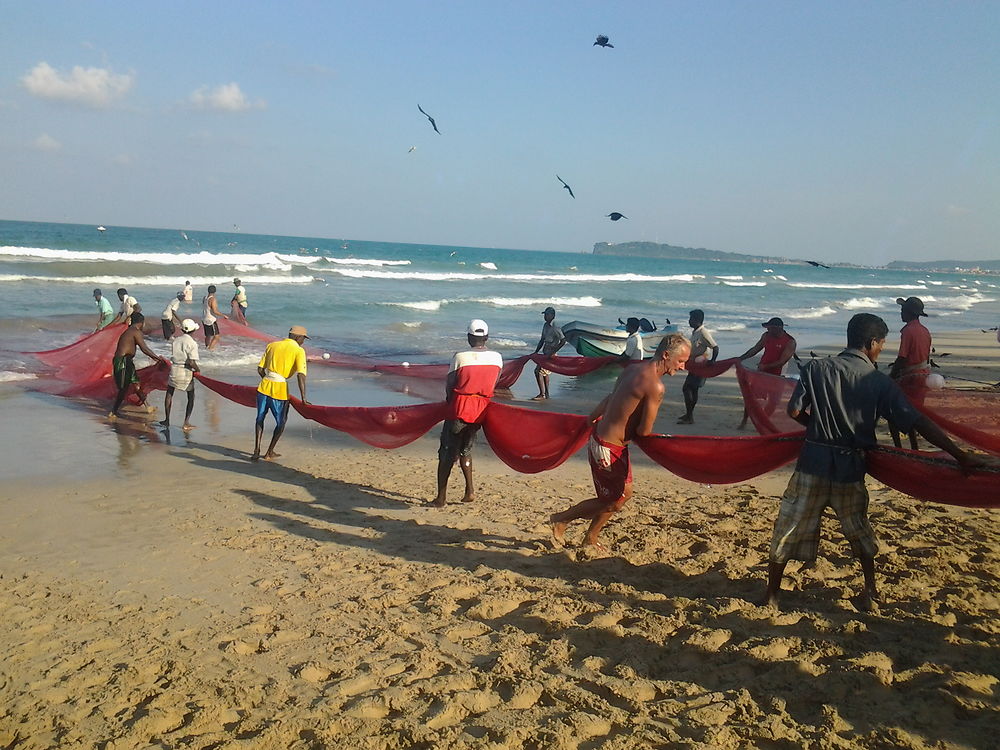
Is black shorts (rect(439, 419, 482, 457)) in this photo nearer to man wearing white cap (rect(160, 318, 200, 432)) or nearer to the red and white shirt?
the red and white shirt

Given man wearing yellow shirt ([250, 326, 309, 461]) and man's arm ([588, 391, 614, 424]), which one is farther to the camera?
man wearing yellow shirt ([250, 326, 309, 461])

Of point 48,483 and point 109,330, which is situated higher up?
point 109,330

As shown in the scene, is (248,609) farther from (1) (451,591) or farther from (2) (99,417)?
(2) (99,417)

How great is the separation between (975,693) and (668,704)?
1.38 metres

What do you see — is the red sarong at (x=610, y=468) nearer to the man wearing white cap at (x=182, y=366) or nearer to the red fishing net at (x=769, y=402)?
the red fishing net at (x=769, y=402)

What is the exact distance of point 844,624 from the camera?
4.26 metres

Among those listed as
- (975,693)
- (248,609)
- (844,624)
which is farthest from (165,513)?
(975,693)

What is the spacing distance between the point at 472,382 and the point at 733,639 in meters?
2.99

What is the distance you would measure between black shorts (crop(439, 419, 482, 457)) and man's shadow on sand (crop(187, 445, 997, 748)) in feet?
2.18

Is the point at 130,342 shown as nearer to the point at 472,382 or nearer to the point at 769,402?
the point at 472,382

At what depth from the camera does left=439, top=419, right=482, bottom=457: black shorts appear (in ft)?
21.3

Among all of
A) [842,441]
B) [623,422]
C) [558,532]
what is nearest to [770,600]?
[842,441]

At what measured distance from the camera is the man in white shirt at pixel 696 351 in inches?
407

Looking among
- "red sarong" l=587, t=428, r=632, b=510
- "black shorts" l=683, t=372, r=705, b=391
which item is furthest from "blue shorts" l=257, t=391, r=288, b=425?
"black shorts" l=683, t=372, r=705, b=391
